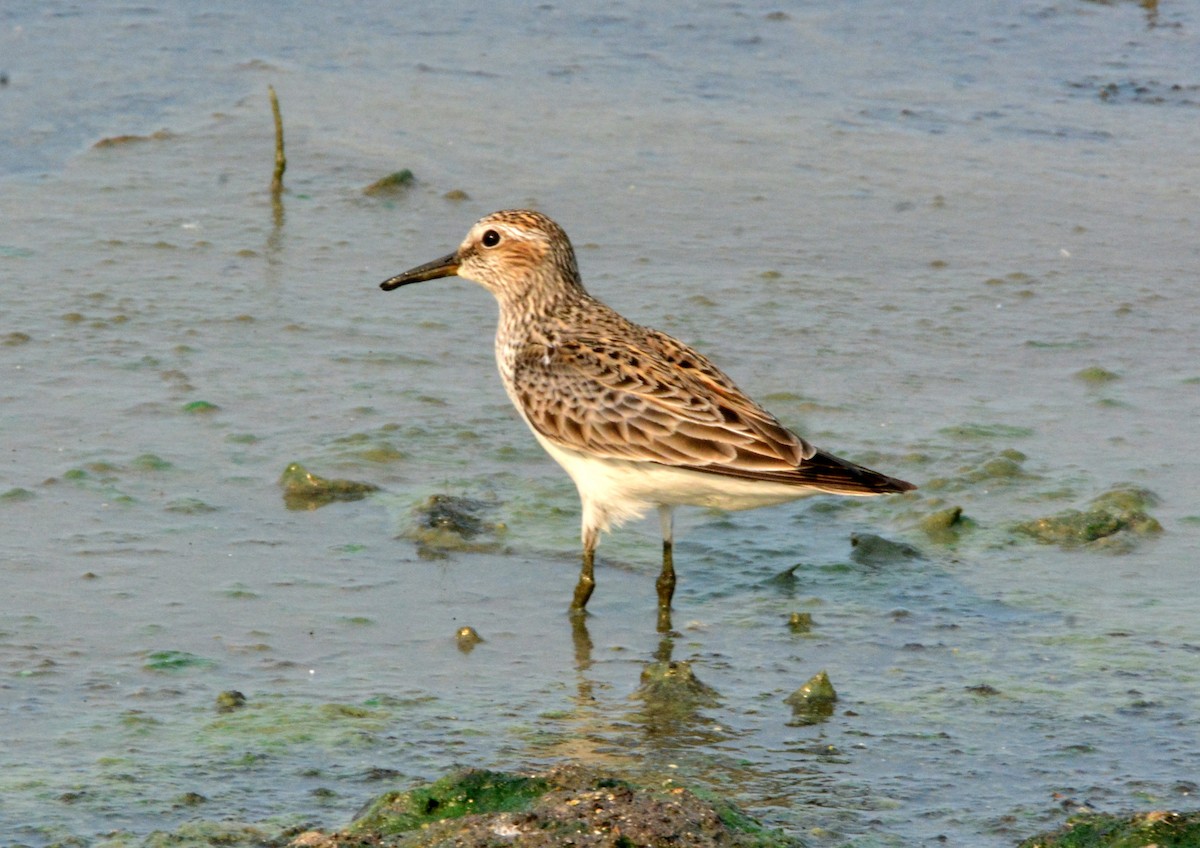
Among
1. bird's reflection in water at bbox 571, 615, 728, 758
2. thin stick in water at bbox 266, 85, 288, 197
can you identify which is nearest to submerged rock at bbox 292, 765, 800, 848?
bird's reflection in water at bbox 571, 615, 728, 758

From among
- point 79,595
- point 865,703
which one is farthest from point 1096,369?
point 79,595

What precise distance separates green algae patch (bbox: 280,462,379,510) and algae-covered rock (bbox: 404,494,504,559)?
1.23 ft

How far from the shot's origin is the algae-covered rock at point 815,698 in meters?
6.33

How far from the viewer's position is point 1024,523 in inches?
313

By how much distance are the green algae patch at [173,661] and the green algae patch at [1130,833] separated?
9.48 feet

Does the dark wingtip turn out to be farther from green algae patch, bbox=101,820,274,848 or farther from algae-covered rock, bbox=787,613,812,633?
green algae patch, bbox=101,820,274,848

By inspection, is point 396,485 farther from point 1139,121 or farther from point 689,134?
point 1139,121

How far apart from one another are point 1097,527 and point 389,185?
5.44 meters

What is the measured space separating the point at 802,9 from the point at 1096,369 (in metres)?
6.71

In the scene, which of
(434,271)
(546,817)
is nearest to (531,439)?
(434,271)

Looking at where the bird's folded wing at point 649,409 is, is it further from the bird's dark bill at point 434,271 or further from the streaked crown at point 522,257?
the bird's dark bill at point 434,271

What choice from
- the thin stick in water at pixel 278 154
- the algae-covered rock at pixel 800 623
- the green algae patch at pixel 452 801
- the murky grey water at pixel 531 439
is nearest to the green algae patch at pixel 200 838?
the murky grey water at pixel 531 439

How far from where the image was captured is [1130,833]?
16.3 ft

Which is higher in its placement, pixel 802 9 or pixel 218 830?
pixel 802 9
